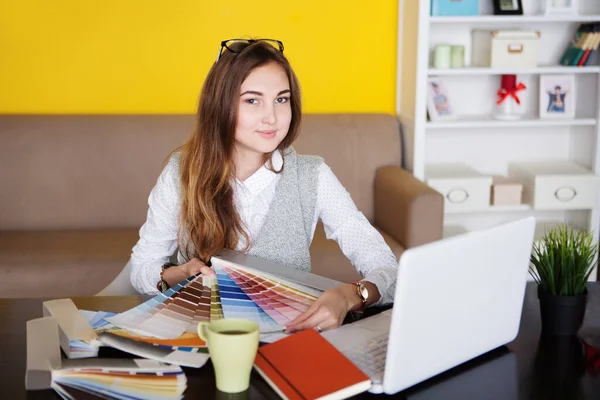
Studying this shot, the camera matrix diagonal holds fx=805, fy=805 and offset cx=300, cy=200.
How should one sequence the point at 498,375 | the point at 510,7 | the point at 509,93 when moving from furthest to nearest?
the point at 509,93 < the point at 510,7 < the point at 498,375

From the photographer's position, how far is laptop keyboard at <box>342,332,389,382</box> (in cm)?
115

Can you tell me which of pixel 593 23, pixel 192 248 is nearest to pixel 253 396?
pixel 192 248

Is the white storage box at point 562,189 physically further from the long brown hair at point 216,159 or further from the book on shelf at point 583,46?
the long brown hair at point 216,159

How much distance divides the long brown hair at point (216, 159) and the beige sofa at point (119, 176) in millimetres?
1142

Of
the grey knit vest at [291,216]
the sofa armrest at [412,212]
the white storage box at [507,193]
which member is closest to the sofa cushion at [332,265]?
the sofa armrest at [412,212]

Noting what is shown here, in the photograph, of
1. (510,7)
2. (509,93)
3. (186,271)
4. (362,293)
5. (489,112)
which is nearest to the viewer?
(362,293)

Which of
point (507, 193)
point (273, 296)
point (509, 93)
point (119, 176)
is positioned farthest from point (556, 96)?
point (273, 296)

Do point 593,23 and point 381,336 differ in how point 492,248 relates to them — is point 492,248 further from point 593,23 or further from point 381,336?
point 593,23

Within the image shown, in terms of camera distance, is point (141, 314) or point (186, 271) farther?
point (186, 271)

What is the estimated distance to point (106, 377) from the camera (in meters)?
1.15

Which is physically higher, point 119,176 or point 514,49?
point 514,49

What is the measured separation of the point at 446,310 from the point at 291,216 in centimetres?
85

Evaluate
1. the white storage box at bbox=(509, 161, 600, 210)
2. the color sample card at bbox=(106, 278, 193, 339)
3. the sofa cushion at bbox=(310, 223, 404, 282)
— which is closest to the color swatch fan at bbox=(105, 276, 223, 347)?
the color sample card at bbox=(106, 278, 193, 339)

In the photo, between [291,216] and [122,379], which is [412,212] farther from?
[122,379]
